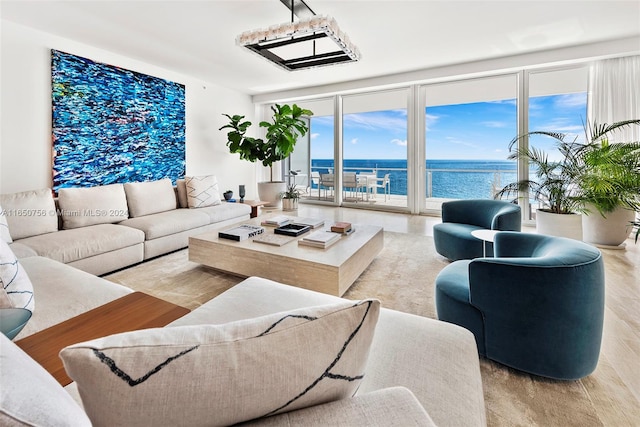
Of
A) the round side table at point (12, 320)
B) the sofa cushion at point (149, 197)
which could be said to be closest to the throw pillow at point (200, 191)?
the sofa cushion at point (149, 197)

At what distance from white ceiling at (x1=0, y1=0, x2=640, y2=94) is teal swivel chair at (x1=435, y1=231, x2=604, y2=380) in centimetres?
287

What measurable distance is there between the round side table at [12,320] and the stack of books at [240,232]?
1750mm

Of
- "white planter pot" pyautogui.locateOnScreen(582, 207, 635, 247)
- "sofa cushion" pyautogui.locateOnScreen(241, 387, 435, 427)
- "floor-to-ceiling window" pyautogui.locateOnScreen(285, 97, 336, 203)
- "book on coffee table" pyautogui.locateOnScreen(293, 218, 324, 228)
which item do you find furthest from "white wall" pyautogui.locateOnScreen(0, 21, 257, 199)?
"white planter pot" pyautogui.locateOnScreen(582, 207, 635, 247)

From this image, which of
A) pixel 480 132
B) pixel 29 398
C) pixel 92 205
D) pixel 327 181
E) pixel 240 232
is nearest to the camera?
pixel 29 398

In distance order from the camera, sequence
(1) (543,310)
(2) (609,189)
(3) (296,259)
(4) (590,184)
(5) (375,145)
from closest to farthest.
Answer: (1) (543,310), (3) (296,259), (2) (609,189), (4) (590,184), (5) (375,145)

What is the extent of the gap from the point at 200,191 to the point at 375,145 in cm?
550

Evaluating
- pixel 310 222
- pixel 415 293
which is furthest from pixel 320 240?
pixel 415 293

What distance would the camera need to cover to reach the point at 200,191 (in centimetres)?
443

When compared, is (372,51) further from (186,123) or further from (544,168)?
(186,123)

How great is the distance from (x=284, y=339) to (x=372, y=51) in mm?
4719

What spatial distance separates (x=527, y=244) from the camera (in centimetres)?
186

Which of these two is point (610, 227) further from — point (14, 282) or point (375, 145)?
point (375, 145)

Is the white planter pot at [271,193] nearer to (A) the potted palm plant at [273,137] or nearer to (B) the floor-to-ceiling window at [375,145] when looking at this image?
(A) the potted palm plant at [273,137]

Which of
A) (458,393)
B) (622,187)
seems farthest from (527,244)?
(622,187)
